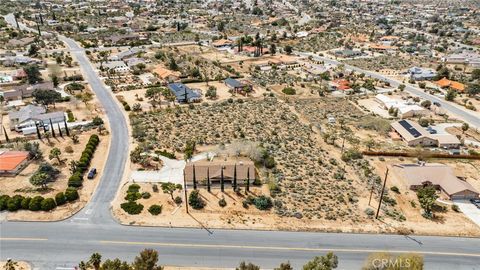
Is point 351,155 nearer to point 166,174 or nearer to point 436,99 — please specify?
point 166,174

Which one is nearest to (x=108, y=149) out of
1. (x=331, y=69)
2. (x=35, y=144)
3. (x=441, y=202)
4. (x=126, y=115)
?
(x=35, y=144)

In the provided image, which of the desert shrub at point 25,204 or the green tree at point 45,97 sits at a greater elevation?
the green tree at point 45,97

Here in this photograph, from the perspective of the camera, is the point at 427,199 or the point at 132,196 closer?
the point at 427,199

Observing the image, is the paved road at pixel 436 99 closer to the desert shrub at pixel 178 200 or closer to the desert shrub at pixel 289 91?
the desert shrub at pixel 289 91

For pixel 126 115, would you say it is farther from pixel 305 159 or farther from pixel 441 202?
pixel 441 202

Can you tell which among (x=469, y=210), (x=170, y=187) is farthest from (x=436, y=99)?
(x=170, y=187)

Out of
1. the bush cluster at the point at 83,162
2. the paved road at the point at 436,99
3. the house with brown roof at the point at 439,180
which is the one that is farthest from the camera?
the paved road at the point at 436,99

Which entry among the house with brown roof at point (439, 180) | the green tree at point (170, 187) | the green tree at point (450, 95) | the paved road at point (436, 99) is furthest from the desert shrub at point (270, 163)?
the green tree at point (450, 95)
